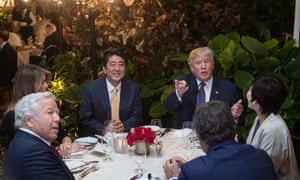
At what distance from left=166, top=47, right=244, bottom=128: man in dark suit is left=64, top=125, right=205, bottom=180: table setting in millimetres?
567

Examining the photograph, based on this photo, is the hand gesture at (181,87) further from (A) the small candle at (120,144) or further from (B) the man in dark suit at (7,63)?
(B) the man in dark suit at (7,63)

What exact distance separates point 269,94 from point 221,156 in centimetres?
97

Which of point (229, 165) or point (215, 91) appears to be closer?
point (229, 165)

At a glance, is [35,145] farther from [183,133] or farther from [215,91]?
[215,91]

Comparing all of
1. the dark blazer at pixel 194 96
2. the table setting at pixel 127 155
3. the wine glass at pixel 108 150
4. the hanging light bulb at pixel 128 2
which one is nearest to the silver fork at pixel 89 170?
the table setting at pixel 127 155

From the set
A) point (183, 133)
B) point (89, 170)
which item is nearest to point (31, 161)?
point (89, 170)

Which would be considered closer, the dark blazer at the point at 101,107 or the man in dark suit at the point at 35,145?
the man in dark suit at the point at 35,145

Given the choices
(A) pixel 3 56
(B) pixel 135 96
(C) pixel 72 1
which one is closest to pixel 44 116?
(B) pixel 135 96

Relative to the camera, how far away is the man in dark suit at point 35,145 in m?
1.98

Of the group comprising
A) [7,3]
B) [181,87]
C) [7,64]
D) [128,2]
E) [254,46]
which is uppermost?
[7,3]

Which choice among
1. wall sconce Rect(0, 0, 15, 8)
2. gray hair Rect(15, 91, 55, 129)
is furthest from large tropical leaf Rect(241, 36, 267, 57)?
wall sconce Rect(0, 0, 15, 8)

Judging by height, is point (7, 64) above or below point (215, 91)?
below

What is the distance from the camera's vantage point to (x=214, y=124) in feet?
6.36

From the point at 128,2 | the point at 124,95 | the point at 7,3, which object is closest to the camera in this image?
the point at 124,95
